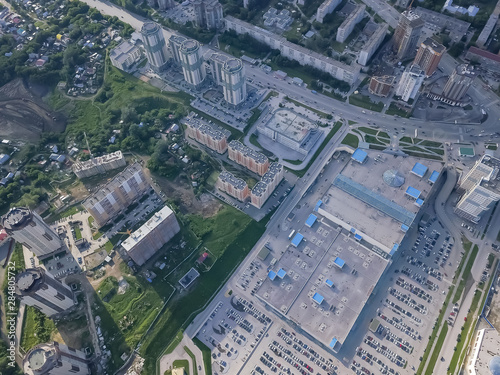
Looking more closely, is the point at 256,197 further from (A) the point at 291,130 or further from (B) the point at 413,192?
(B) the point at 413,192

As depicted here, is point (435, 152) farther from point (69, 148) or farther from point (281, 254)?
point (69, 148)

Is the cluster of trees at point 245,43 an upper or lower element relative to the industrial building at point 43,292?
upper

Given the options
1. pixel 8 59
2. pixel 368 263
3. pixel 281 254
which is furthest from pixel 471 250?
pixel 8 59

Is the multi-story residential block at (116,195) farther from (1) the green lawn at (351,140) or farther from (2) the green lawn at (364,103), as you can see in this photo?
(2) the green lawn at (364,103)

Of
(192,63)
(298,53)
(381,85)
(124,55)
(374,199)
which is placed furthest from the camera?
(124,55)

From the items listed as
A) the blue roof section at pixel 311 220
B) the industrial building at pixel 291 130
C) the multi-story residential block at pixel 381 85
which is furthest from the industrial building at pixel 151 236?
the multi-story residential block at pixel 381 85

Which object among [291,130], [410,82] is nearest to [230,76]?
[291,130]
